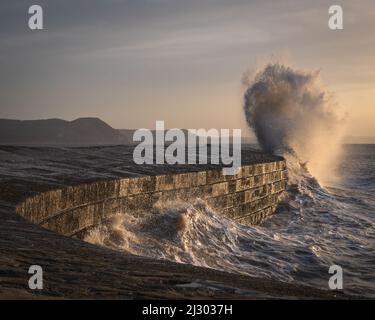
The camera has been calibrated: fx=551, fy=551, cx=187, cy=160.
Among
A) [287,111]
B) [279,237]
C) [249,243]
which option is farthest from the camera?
[287,111]

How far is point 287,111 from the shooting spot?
2320 centimetres

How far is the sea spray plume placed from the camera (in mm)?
22891

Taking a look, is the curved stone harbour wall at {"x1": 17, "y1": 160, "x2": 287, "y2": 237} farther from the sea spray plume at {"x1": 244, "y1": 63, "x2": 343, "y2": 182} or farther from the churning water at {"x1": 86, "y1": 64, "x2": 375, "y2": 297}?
the sea spray plume at {"x1": 244, "y1": 63, "x2": 343, "y2": 182}

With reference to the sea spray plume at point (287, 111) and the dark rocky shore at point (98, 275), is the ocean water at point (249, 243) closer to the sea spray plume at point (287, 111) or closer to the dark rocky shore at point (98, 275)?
the dark rocky shore at point (98, 275)

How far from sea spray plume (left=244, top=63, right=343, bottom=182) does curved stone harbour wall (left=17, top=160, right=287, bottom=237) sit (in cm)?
788

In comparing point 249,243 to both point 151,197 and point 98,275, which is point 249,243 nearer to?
point 151,197

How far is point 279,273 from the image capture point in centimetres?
743

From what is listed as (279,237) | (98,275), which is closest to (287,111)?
(279,237)

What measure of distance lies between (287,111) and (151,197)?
15697 millimetres

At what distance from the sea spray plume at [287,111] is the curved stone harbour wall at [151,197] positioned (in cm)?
788

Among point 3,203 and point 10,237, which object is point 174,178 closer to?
point 3,203

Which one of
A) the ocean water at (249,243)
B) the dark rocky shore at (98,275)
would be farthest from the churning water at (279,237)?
the dark rocky shore at (98,275)

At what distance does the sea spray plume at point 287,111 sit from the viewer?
22891 mm

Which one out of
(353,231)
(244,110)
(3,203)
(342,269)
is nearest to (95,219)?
(3,203)
